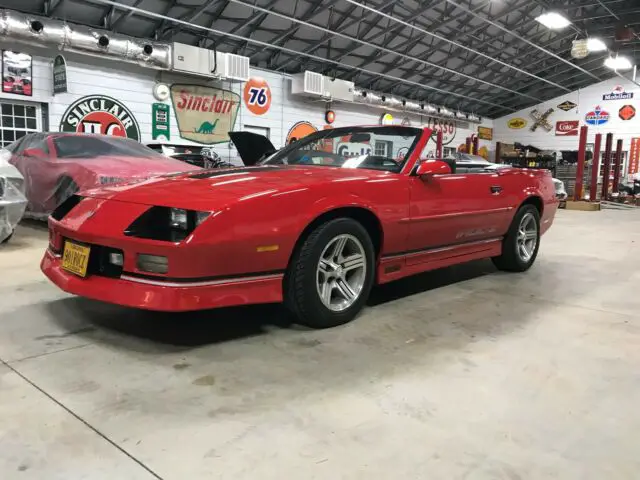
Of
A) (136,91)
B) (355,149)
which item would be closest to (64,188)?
(355,149)

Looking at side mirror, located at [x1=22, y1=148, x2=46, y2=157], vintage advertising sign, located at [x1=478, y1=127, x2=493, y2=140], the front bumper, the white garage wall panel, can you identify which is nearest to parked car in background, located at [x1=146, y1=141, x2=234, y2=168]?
side mirror, located at [x1=22, y1=148, x2=46, y2=157]

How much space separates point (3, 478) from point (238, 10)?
412 inches

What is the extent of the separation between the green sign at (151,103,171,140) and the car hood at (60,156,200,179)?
5038 mm

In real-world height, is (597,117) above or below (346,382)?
above

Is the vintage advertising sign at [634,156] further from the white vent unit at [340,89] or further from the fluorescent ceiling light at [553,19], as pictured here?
the white vent unit at [340,89]

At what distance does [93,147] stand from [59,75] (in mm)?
3817

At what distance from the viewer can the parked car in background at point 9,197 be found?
4395 millimetres

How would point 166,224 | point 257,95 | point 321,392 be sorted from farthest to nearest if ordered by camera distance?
point 257,95
point 166,224
point 321,392

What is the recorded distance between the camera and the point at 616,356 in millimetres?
2404

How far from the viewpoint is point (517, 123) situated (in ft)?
76.7

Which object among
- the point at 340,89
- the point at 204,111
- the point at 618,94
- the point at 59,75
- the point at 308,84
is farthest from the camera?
the point at 618,94

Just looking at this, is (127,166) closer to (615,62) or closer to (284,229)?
(284,229)

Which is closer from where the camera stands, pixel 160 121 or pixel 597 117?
pixel 160 121

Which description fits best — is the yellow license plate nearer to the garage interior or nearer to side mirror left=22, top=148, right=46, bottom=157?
the garage interior
